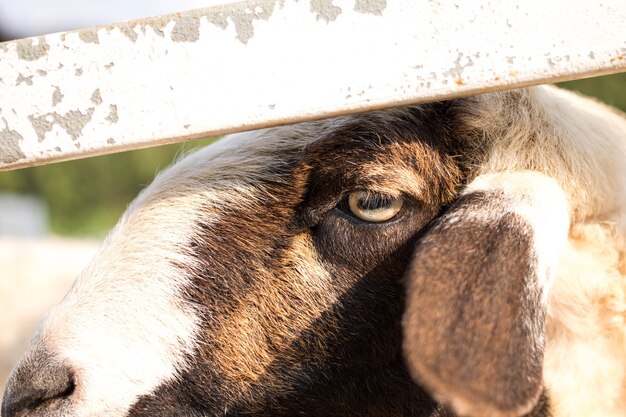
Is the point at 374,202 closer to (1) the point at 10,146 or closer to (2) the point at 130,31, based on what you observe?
(2) the point at 130,31

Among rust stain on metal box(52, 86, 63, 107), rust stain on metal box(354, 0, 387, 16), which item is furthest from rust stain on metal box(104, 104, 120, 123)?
rust stain on metal box(354, 0, 387, 16)

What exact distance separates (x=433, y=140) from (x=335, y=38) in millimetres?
757

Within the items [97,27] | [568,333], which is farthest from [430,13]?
[568,333]

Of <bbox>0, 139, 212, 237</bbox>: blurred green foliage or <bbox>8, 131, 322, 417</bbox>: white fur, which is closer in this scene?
<bbox>8, 131, 322, 417</bbox>: white fur

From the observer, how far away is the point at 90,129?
2162 millimetres

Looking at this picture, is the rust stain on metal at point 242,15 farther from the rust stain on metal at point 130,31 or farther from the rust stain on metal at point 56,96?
the rust stain on metal at point 56,96

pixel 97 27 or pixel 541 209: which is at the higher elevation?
pixel 97 27

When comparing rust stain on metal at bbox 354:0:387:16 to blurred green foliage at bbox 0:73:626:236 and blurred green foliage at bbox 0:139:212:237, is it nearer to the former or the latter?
blurred green foliage at bbox 0:73:626:236

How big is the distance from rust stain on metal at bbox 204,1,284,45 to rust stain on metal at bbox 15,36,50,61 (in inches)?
19.0

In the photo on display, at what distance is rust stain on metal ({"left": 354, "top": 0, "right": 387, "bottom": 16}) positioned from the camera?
2088 mm

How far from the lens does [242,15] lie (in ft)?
6.93

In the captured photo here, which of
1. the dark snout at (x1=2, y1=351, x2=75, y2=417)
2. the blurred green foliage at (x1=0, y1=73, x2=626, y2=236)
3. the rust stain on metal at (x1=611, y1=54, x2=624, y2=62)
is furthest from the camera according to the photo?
the blurred green foliage at (x1=0, y1=73, x2=626, y2=236)

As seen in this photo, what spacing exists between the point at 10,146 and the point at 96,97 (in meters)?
0.30

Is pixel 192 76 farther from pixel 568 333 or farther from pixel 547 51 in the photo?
pixel 568 333
